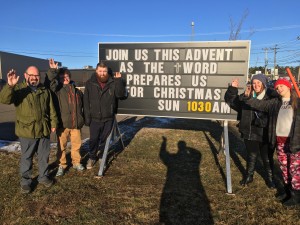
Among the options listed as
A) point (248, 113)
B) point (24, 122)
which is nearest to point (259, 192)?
point (248, 113)

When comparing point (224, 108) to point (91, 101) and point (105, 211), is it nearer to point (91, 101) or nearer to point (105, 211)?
point (91, 101)

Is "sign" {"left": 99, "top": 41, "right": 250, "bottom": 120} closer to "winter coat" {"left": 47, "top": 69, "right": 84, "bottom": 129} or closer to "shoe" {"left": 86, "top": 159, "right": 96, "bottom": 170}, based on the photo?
"winter coat" {"left": 47, "top": 69, "right": 84, "bottom": 129}

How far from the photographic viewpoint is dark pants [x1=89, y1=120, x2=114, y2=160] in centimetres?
513

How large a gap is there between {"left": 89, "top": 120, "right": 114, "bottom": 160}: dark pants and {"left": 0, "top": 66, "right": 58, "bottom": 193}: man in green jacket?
991mm

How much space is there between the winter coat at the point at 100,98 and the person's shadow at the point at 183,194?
1.69 meters

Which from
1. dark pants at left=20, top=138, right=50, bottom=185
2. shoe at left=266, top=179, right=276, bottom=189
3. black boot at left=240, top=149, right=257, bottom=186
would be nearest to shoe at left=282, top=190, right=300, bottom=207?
shoe at left=266, top=179, right=276, bottom=189

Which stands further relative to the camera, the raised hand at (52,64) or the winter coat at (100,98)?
the winter coat at (100,98)

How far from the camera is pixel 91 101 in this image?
4961 mm

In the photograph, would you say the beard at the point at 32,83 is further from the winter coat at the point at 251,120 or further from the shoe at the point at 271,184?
the shoe at the point at 271,184

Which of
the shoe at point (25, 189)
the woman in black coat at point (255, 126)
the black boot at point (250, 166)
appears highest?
the woman in black coat at point (255, 126)

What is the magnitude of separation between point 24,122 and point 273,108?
12.2 ft

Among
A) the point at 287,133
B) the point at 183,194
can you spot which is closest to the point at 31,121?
the point at 183,194

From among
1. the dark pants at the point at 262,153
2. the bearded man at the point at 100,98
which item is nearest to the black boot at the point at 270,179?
the dark pants at the point at 262,153

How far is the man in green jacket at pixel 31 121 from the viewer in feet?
13.1
